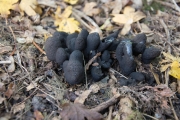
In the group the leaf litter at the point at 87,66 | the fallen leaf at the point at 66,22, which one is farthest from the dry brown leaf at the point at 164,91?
the fallen leaf at the point at 66,22

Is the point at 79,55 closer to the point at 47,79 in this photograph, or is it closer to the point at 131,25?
the point at 47,79

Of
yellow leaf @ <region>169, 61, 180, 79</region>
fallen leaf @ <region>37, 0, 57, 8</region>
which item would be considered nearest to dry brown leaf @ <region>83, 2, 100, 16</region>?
fallen leaf @ <region>37, 0, 57, 8</region>

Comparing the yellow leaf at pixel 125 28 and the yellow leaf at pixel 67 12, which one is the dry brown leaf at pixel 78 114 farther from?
the yellow leaf at pixel 67 12

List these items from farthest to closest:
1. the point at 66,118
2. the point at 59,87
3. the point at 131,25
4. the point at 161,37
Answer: the point at 131,25, the point at 161,37, the point at 59,87, the point at 66,118

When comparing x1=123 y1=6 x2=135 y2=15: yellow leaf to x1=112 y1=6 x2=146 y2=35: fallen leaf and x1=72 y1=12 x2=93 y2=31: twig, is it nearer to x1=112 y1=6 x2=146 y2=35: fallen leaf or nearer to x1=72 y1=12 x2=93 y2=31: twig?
x1=112 y1=6 x2=146 y2=35: fallen leaf

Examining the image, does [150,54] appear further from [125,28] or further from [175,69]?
[125,28]

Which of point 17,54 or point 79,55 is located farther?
point 17,54

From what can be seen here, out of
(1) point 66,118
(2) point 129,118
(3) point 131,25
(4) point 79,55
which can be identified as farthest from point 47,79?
(3) point 131,25
